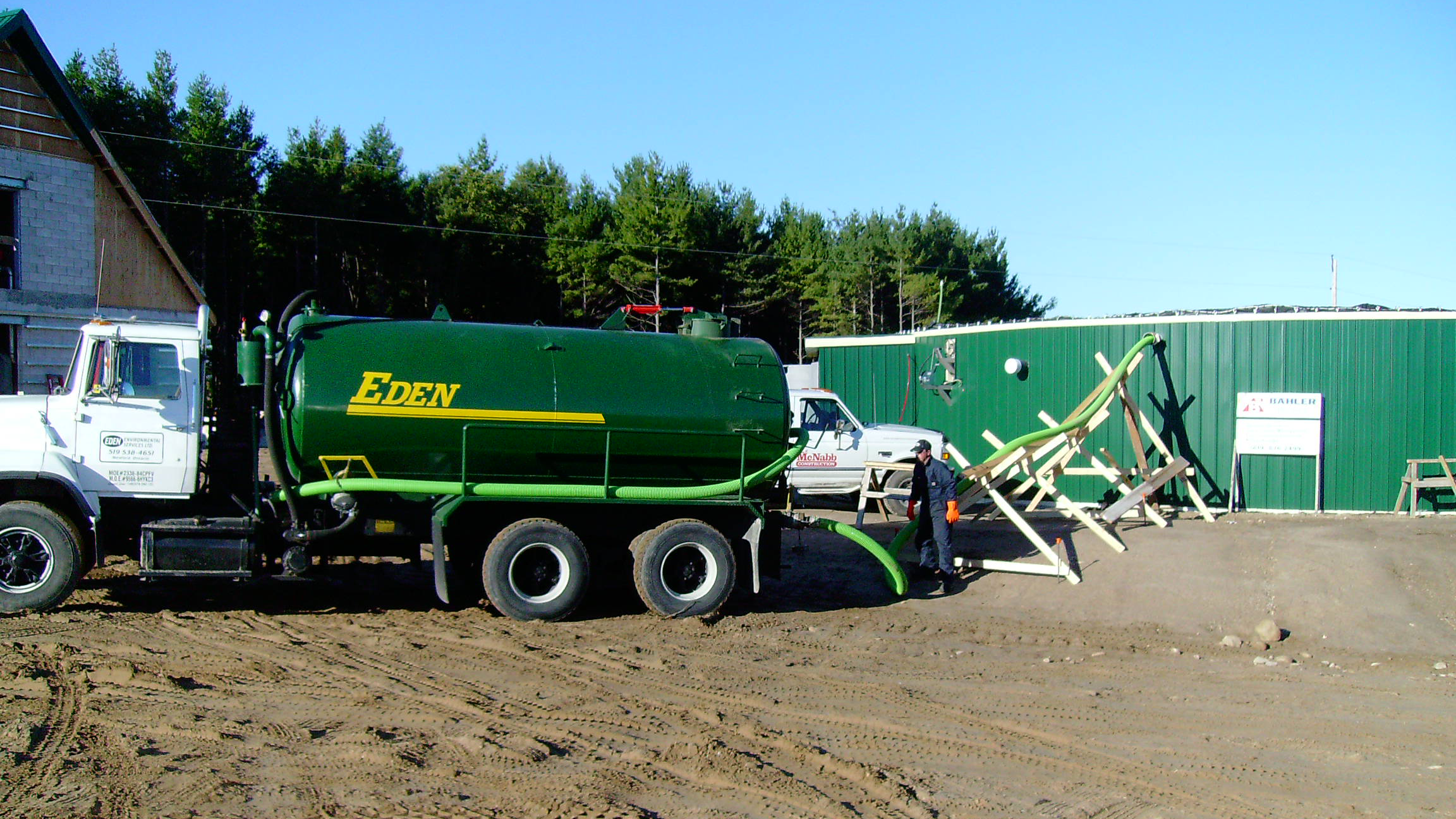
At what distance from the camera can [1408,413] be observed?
52.7 ft

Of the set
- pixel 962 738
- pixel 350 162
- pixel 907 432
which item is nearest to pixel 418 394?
pixel 962 738

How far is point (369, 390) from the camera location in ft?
32.1

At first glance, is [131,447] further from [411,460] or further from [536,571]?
[536,571]

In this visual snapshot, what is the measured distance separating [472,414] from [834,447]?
29.7ft

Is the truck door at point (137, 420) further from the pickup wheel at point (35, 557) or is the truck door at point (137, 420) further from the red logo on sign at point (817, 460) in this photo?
the red logo on sign at point (817, 460)

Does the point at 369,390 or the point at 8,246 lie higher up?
the point at 8,246

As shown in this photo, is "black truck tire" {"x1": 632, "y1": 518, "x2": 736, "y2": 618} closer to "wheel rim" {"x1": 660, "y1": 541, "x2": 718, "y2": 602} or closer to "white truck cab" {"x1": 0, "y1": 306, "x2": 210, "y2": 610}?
"wheel rim" {"x1": 660, "y1": 541, "x2": 718, "y2": 602}

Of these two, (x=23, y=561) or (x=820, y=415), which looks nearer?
(x=23, y=561)

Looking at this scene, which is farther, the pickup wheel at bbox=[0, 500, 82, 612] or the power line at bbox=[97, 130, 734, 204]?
the power line at bbox=[97, 130, 734, 204]

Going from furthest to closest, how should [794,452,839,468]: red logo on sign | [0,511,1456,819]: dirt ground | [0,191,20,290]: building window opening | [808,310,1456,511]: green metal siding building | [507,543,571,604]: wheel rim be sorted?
[0,191,20,290]: building window opening < [794,452,839,468]: red logo on sign < [808,310,1456,511]: green metal siding building < [507,543,571,604]: wheel rim < [0,511,1456,819]: dirt ground

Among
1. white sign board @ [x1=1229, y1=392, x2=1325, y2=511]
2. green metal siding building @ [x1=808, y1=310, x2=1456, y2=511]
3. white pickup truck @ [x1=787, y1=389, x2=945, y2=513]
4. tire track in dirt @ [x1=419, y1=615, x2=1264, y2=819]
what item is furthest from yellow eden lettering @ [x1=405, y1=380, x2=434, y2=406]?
white sign board @ [x1=1229, y1=392, x2=1325, y2=511]

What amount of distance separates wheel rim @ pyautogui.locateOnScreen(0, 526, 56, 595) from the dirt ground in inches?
15.6

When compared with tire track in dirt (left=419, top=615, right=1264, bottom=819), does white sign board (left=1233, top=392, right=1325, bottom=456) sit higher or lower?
higher

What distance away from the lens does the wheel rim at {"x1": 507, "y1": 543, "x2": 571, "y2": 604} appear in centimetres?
1016
